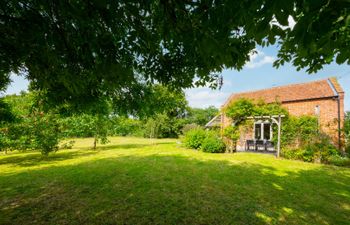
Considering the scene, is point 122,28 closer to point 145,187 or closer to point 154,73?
point 154,73

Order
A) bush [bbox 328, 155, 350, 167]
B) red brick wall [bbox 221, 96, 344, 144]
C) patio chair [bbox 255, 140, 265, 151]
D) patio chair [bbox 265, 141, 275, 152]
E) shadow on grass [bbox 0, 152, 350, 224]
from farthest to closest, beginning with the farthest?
patio chair [bbox 255, 140, 265, 151] → patio chair [bbox 265, 141, 275, 152] → red brick wall [bbox 221, 96, 344, 144] → bush [bbox 328, 155, 350, 167] → shadow on grass [bbox 0, 152, 350, 224]

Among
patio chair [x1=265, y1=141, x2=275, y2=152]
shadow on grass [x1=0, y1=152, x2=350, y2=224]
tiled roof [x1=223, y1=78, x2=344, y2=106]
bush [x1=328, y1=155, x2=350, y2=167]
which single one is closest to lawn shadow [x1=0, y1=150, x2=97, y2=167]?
shadow on grass [x1=0, y1=152, x2=350, y2=224]

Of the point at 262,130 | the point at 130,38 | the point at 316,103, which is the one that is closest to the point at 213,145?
the point at 262,130

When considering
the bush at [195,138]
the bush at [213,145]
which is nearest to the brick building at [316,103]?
the bush at [213,145]

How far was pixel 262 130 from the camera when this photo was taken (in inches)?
666

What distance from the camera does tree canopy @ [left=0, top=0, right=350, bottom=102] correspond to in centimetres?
233

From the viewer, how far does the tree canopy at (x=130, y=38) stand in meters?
2.33

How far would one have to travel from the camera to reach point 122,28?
3039 millimetres

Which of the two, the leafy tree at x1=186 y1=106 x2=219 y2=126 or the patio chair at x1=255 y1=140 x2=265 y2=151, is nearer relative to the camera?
the patio chair at x1=255 y1=140 x2=265 y2=151

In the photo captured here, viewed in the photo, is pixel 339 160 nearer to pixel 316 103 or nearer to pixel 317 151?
pixel 317 151

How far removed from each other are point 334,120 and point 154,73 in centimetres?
1354

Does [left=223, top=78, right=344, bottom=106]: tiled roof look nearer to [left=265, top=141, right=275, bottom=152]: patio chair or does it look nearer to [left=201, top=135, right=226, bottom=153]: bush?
[left=265, top=141, right=275, bottom=152]: patio chair

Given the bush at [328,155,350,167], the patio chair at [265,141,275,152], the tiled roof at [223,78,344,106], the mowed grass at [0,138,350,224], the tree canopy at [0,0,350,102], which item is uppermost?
the tiled roof at [223,78,344,106]

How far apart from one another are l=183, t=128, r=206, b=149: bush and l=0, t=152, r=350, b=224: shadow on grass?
8.46 m
